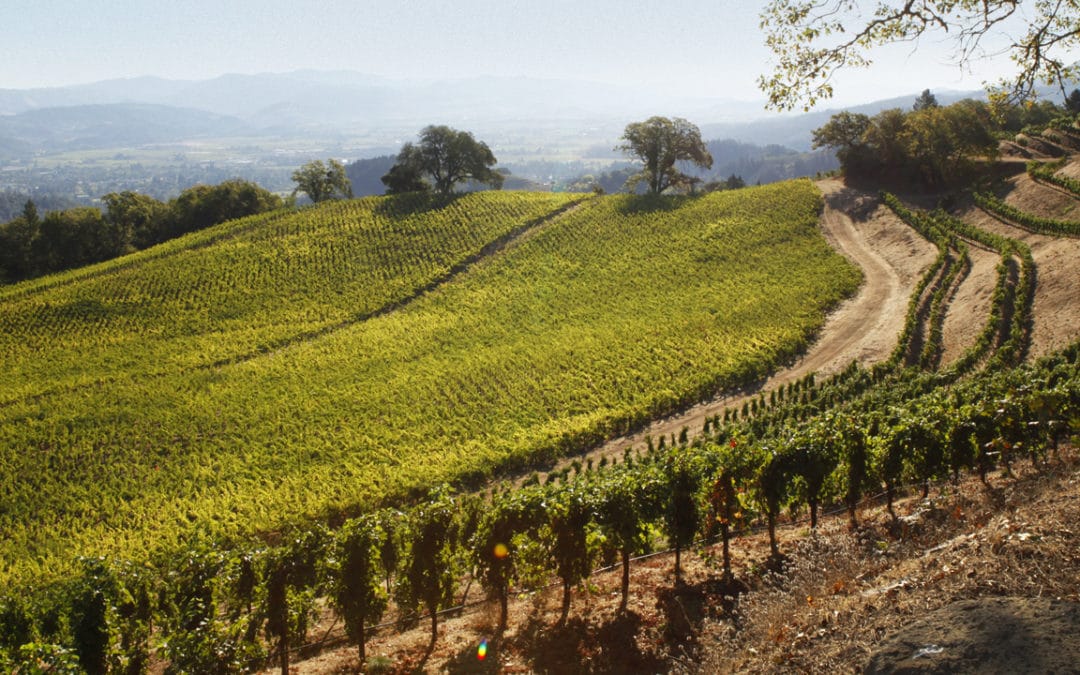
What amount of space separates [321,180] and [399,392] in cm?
6211

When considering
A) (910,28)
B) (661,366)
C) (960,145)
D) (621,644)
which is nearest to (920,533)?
(621,644)

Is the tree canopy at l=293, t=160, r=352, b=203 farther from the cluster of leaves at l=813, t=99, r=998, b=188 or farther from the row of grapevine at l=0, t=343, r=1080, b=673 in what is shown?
the row of grapevine at l=0, t=343, r=1080, b=673

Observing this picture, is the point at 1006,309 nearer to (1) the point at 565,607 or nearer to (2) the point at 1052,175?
(2) the point at 1052,175

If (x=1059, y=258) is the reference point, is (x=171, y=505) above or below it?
below

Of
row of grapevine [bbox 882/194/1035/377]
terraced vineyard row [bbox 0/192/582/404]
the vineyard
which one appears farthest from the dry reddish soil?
terraced vineyard row [bbox 0/192/582/404]

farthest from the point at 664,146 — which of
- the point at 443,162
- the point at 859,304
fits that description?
the point at 859,304

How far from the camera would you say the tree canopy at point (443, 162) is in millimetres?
81562

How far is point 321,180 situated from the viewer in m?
86.8

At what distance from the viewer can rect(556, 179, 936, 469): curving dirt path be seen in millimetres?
32438

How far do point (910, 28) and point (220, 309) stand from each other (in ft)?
173

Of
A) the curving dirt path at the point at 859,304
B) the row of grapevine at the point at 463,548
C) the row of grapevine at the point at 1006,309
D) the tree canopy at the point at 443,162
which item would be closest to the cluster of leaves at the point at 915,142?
the curving dirt path at the point at 859,304

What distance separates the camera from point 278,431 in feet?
107

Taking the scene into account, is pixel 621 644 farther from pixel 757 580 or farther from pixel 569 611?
pixel 757 580

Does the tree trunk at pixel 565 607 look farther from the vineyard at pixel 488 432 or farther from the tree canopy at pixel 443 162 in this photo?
the tree canopy at pixel 443 162
